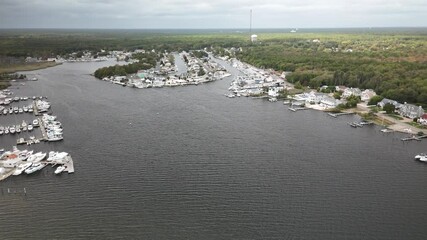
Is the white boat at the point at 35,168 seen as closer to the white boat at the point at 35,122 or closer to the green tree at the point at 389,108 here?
the white boat at the point at 35,122

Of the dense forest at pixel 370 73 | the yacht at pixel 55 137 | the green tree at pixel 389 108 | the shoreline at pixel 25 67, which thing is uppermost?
the dense forest at pixel 370 73

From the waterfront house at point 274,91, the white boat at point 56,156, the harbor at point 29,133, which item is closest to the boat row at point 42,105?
the harbor at point 29,133

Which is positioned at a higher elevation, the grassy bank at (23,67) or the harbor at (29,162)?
the grassy bank at (23,67)

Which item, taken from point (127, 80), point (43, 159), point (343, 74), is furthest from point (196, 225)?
point (127, 80)

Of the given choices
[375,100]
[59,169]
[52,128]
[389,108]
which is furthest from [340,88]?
[59,169]

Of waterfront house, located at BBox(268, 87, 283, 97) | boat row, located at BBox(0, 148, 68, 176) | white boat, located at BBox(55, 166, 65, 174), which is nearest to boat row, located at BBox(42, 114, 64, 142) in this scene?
boat row, located at BBox(0, 148, 68, 176)

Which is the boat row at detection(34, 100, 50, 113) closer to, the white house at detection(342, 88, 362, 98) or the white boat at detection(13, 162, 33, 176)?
the white boat at detection(13, 162, 33, 176)
